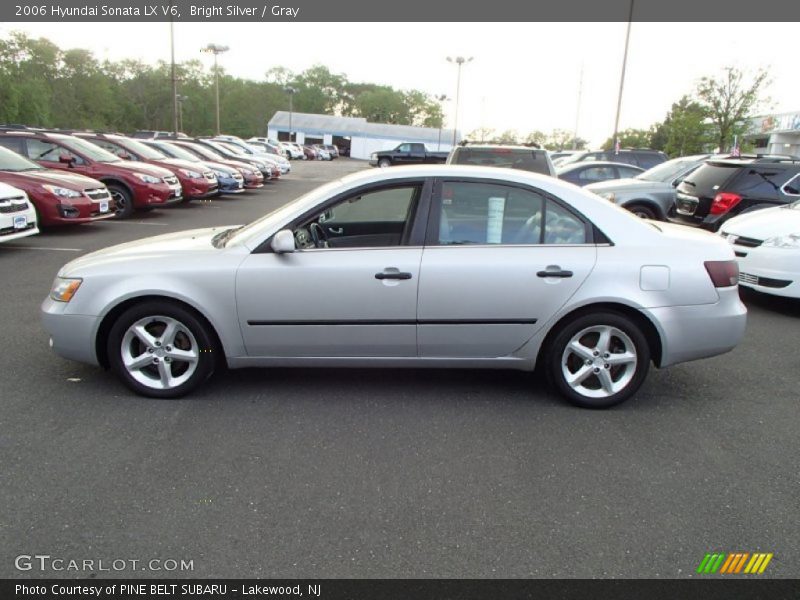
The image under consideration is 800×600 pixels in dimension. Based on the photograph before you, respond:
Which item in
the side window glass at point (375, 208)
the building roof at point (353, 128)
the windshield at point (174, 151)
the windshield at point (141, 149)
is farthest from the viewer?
the building roof at point (353, 128)

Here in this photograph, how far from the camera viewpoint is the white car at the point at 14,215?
27.5 ft

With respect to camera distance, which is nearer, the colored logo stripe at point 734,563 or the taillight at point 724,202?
the colored logo stripe at point 734,563

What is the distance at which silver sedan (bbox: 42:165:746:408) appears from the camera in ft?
13.0

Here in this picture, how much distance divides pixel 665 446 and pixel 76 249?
342 inches

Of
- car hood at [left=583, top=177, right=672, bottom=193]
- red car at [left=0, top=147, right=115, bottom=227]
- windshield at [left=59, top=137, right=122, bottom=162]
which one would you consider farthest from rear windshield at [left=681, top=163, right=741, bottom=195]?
windshield at [left=59, top=137, right=122, bottom=162]

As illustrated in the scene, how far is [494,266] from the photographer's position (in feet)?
13.0

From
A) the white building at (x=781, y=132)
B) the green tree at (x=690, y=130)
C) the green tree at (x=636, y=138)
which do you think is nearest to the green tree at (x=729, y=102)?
the green tree at (x=690, y=130)

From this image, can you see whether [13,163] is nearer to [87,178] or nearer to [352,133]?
[87,178]

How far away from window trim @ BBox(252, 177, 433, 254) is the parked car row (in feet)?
20.6

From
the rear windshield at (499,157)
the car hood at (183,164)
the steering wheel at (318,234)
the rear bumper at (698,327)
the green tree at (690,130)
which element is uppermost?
the green tree at (690,130)

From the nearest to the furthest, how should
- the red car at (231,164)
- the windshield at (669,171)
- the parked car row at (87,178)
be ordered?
1. the parked car row at (87,178)
2. the windshield at (669,171)
3. the red car at (231,164)

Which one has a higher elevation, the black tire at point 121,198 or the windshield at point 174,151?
the windshield at point 174,151

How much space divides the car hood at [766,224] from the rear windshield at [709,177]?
1961mm

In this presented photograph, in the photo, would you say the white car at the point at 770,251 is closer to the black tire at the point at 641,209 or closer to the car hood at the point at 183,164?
the black tire at the point at 641,209
